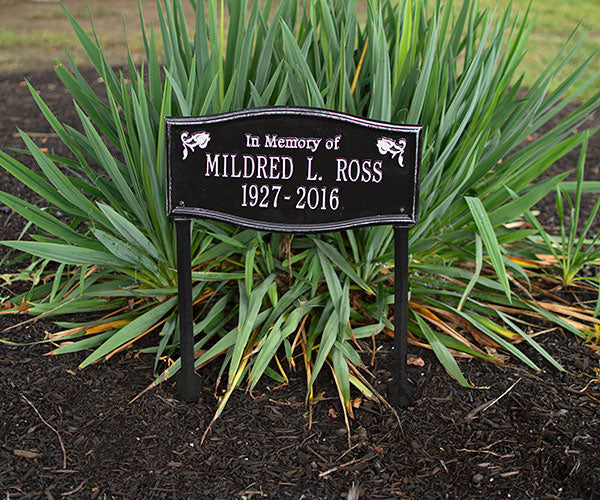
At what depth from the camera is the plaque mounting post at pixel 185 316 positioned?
1.74m

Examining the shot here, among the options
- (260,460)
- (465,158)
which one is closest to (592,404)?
(465,158)

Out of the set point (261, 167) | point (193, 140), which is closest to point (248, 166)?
point (261, 167)

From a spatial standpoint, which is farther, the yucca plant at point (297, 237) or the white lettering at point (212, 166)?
the yucca plant at point (297, 237)

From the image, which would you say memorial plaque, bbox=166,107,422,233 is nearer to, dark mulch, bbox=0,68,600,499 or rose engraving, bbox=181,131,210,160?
rose engraving, bbox=181,131,210,160

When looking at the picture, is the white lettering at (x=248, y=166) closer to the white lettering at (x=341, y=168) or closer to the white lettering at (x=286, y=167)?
the white lettering at (x=286, y=167)

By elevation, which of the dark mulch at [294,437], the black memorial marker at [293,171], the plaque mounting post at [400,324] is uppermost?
the black memorial marker at [293,171]

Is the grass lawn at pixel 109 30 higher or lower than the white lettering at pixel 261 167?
lower

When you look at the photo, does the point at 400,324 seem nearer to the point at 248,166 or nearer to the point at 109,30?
the point at 248,166

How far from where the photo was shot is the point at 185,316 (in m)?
1.79

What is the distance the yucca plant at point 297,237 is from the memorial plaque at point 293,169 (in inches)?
6.7

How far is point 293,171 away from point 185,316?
0.48m

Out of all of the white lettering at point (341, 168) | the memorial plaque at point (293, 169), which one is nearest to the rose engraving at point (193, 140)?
the memorial plaque at point (293, 169)

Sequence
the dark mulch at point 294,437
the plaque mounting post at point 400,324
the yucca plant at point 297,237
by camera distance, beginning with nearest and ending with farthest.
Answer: the dark mulch at point 294,437 < the plaque mounting post at point 400,324 < the yucca plant at point 297,237

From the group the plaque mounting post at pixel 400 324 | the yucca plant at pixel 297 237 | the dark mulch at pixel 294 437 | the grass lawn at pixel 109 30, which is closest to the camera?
the dark mulch at pixel 294 437
